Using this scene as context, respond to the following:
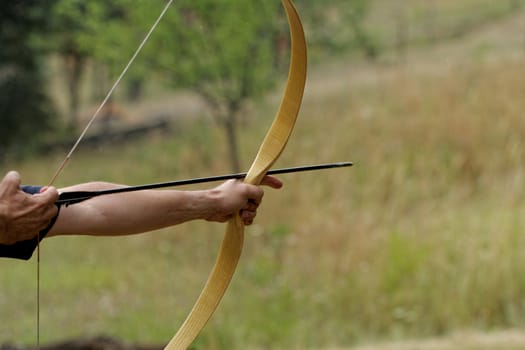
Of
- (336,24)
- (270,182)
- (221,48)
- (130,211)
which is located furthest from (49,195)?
(336,24)

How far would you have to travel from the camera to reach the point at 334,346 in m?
6.34

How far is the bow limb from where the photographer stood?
244cm

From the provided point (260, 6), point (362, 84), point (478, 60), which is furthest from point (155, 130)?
point (260, 6)

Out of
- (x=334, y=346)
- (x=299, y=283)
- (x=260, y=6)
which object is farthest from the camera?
(x=260, y=6)

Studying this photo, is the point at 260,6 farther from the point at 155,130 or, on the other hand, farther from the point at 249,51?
the point at 155,130

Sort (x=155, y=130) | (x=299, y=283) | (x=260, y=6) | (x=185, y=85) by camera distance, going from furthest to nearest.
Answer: (x=155, y=130) < (x=185, y=85) < (x=260, y=6) < (x=299, y=283)

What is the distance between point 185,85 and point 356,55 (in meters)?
12.3

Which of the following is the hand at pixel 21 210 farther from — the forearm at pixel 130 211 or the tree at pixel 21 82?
the tree at pixel 21 82

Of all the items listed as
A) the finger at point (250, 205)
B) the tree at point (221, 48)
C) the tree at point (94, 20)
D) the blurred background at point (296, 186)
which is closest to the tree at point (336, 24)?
the blurred background at point (296, 186)

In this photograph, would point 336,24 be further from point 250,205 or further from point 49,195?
point 49,195

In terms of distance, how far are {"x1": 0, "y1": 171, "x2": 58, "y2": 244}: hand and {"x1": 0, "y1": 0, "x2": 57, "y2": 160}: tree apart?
11375 mm

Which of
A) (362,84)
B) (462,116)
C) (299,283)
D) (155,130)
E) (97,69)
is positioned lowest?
(97,69)

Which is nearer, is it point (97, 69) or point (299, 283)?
point (299, 283)

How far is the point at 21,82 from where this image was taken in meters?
15.1
